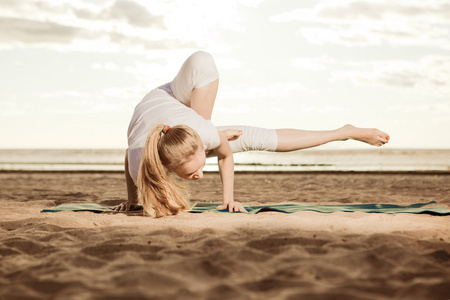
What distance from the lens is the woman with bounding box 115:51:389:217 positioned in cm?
253

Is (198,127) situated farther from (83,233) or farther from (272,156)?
(272,156)

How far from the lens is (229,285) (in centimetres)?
142

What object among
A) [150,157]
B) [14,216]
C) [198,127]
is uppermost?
[198,127]

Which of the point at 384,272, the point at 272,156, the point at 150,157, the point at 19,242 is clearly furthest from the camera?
the point at 272,156

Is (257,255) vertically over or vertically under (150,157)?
under

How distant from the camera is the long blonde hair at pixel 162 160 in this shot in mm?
2496

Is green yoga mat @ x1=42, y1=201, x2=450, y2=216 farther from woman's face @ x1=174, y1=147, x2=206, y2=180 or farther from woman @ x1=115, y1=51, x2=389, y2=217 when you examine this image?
woman's face @ x1=174, y1=147, x2=206, y2=180

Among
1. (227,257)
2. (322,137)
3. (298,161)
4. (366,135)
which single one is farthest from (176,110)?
(298,161)

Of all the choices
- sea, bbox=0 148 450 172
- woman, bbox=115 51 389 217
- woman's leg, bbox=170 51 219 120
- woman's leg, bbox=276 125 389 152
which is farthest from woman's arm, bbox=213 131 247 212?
sea, bbox=0 148 450 172

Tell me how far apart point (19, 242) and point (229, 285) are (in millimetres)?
1155

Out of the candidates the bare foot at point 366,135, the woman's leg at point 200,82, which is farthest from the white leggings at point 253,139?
the bare foot at point 366,135

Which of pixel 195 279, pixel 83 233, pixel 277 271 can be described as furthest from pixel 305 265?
pixel 83 233

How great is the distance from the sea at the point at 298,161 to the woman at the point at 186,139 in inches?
239

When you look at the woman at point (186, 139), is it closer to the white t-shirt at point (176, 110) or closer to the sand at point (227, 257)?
the white t-shirt at point (176, 110)
